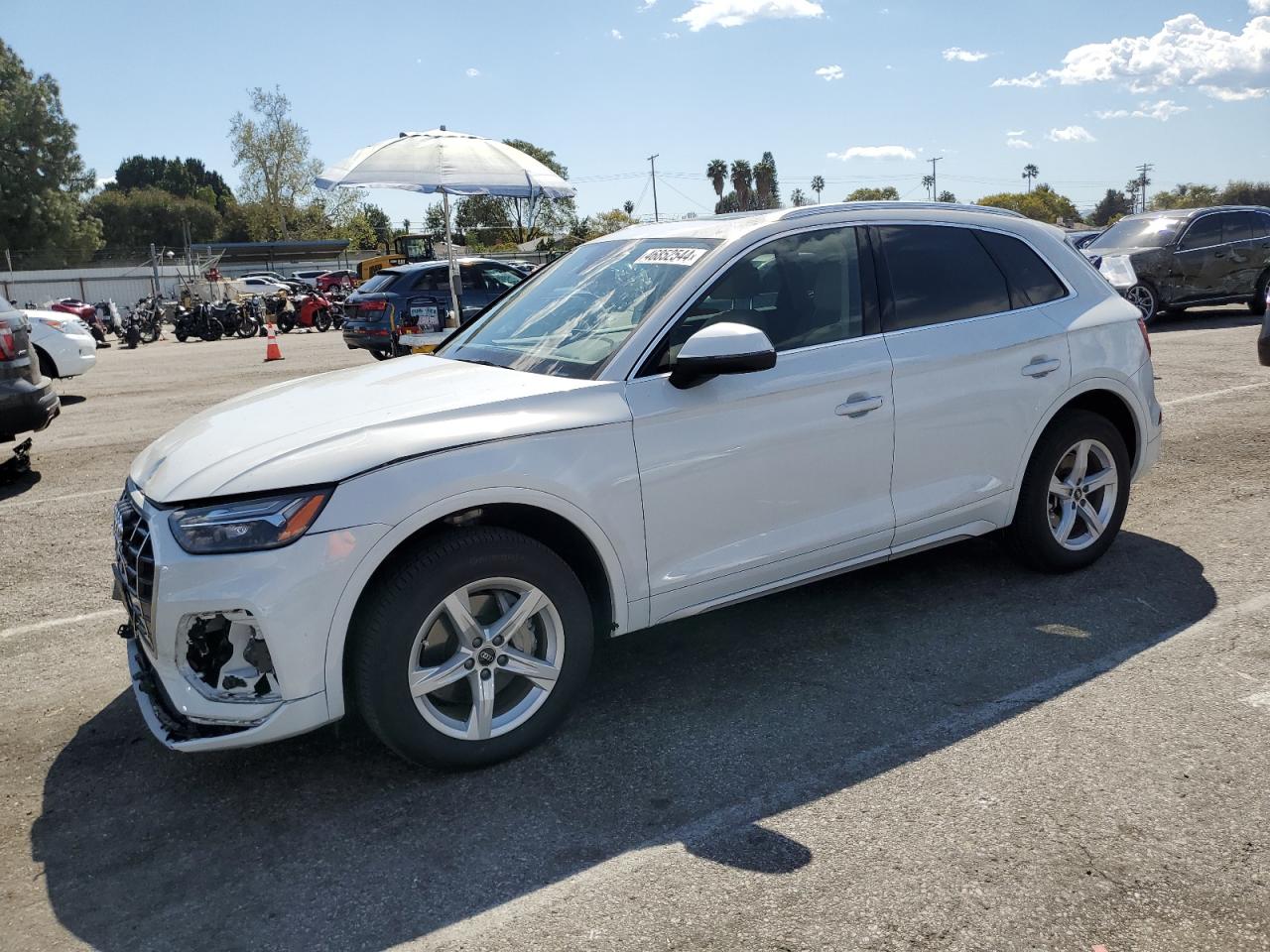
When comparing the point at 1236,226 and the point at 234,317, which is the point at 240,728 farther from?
the point at 234,317

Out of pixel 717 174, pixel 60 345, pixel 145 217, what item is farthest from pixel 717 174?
pixel 60 345

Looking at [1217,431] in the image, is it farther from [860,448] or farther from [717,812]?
[717,812]

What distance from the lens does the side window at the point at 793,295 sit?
12.7 feet

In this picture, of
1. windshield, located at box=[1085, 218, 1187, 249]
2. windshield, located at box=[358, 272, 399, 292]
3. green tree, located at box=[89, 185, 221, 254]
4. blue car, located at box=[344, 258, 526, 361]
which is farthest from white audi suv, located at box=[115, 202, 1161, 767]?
green tree, located at box=[89, 185, 221, 254]

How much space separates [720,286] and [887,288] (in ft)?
2.74

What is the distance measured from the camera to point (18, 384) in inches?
309

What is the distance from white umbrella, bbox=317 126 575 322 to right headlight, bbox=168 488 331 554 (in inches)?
334

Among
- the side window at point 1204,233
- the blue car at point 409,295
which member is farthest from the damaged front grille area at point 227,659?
the side window at point 1204,233

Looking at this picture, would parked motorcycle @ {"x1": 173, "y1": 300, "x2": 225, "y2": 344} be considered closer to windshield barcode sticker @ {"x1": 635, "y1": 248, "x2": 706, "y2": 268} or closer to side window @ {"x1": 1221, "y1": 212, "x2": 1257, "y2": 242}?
side window @ {"x1": 1221, "y1": 212, "x2": 1257, "y2": 242}

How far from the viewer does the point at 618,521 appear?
11.4 ft

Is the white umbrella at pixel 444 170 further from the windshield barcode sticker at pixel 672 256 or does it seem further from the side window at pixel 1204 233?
the side window at pixel 1204 233

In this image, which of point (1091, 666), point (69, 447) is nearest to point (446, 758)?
point (1091, 666)

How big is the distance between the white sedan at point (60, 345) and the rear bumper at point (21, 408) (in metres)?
5.33

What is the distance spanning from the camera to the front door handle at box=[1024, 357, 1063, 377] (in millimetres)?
4512
